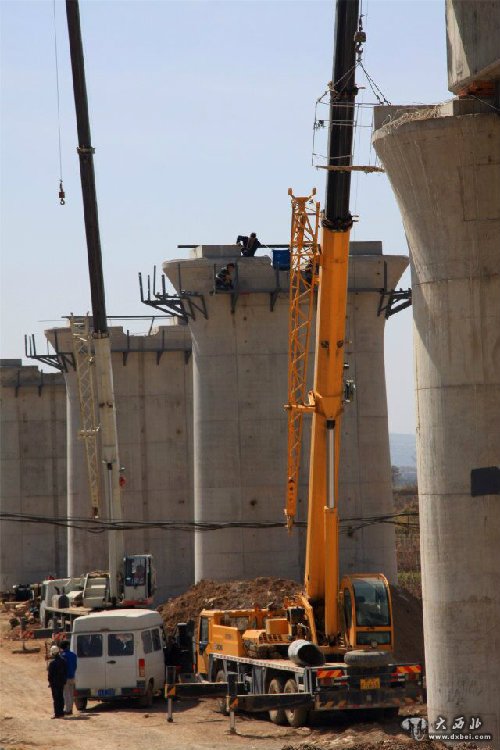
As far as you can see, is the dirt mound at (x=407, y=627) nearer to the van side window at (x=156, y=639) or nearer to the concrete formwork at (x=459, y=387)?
the van side window at (x=156, y=639)

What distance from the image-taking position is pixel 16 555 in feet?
216

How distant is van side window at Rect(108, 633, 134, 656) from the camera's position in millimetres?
27234

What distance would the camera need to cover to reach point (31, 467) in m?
65.6

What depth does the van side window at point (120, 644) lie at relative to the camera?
2723 centimetres

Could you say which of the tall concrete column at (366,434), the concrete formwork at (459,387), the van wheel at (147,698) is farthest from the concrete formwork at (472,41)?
the tall concrete column at (366,434)

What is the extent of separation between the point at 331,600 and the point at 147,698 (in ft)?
16.1

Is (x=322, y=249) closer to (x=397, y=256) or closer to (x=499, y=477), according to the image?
(x=499, y=477)

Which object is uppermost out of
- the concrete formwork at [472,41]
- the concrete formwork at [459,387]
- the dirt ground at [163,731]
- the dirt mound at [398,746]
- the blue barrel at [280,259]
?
the blue barrel at [280,259]

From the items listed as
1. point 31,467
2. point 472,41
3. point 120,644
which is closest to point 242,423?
point 120,644

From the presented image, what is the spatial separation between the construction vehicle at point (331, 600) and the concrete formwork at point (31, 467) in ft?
129

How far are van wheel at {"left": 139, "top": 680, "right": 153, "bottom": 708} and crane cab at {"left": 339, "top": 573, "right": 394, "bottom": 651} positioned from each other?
4.82 meters

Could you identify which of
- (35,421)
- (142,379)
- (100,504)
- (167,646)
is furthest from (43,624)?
(35,421)

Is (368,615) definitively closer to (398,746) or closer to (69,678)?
(398,746)

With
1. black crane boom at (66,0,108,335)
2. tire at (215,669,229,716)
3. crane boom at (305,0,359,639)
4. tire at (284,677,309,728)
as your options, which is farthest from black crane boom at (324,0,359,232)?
black crane boom at (66,0,108,335)
